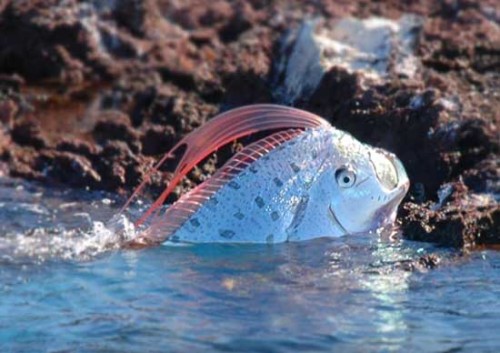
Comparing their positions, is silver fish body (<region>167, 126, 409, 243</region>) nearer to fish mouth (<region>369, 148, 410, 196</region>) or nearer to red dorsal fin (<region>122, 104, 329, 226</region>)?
fish mouth (<region>369, 148, 410, 196</region>)

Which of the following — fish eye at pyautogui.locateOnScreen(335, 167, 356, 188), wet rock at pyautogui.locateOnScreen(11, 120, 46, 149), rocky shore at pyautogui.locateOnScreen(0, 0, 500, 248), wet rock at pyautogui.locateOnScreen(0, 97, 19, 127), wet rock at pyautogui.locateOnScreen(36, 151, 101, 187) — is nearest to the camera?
fish eye at pyautogui.locateOnScreen(335, 167, 356, 188)

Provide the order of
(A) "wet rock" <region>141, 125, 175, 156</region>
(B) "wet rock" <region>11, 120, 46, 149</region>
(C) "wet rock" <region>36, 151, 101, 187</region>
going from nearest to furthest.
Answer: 1. (C) "wet rock" <region>36, 151, 101, 187</region>
2. (A) "wet rock" <region>141, 125, 175, 156</region>
3. (B) "wet rock" <region>11, 120, 46, 149</region>

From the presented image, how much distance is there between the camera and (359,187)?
20.4 feet

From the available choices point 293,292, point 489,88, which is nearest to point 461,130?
point 489,88

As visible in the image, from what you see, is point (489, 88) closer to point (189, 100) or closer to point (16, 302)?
point (189, 100)

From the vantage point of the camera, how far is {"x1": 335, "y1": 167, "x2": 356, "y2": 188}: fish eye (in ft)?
20.4

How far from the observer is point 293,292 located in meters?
5.64

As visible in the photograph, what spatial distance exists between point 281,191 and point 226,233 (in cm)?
33

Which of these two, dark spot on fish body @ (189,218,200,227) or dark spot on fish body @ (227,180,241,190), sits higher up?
dark spot on fish body @ (227,180,241,190)

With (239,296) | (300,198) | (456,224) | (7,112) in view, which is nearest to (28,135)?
(7,112)

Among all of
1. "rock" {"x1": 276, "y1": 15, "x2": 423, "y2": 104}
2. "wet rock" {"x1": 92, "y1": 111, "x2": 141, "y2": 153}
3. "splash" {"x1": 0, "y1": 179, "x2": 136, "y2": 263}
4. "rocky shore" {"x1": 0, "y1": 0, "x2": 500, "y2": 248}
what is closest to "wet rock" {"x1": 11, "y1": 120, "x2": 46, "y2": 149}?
"rocky shore" {"x1": 0, "y1": 0, "x2": 500, "y2": 248}

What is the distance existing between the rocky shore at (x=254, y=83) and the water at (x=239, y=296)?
0.54m

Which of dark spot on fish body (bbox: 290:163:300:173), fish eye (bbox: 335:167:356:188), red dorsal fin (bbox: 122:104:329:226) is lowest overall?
fish eye (bbox: 335:167:356:188)

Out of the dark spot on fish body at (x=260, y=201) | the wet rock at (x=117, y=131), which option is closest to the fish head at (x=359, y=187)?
the dark spot on fish body at (x=260, y=201)
